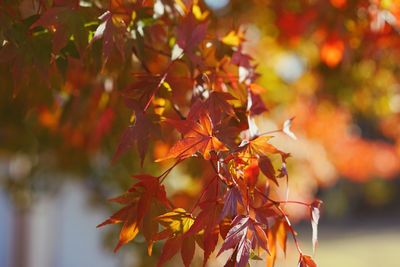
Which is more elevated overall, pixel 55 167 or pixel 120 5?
pixel 120 5

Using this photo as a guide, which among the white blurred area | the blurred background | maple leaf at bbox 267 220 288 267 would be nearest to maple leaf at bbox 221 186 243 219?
maple leaf at bbox 267 220 288 267

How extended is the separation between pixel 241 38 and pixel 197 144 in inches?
22.4

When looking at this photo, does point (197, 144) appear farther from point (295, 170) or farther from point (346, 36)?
point (295, 170)

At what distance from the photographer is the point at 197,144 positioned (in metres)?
1.32

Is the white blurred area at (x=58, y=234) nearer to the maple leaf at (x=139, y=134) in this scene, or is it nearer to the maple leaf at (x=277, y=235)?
the maple leaf at (x=277, y=235)

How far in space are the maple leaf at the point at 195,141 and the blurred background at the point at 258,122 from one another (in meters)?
0.46

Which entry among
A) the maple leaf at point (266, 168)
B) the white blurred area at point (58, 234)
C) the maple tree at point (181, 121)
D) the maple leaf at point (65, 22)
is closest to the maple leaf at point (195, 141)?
the maple tree at point (181, 121)

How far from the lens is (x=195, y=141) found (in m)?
1.32

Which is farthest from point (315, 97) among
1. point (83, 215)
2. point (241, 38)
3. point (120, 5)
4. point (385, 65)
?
point (83, 215)

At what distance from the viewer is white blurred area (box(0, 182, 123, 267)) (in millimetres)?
6254

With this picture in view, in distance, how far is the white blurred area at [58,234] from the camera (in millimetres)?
6254

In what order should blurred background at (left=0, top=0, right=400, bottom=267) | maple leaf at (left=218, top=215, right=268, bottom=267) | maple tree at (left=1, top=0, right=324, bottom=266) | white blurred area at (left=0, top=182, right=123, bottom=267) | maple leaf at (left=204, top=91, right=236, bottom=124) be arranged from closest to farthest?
maple leaf at (left=218, top=215, right=268, bottom=267) < maple tree at (left=1, top=0, right=324, bottom=266) < maple leaf at (left=204, top=91, right=236, bottom=124) < blurred background at (left=0, top=0, right=400, bottom=267) < white blurred area at (left=0, top=182, right=123, bottom=267)

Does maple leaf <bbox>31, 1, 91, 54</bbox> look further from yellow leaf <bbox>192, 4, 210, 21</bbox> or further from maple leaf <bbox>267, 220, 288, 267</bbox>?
maple leaf <bbox>267, 220, 288, 267</bbox>

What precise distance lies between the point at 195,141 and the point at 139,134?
158mm
